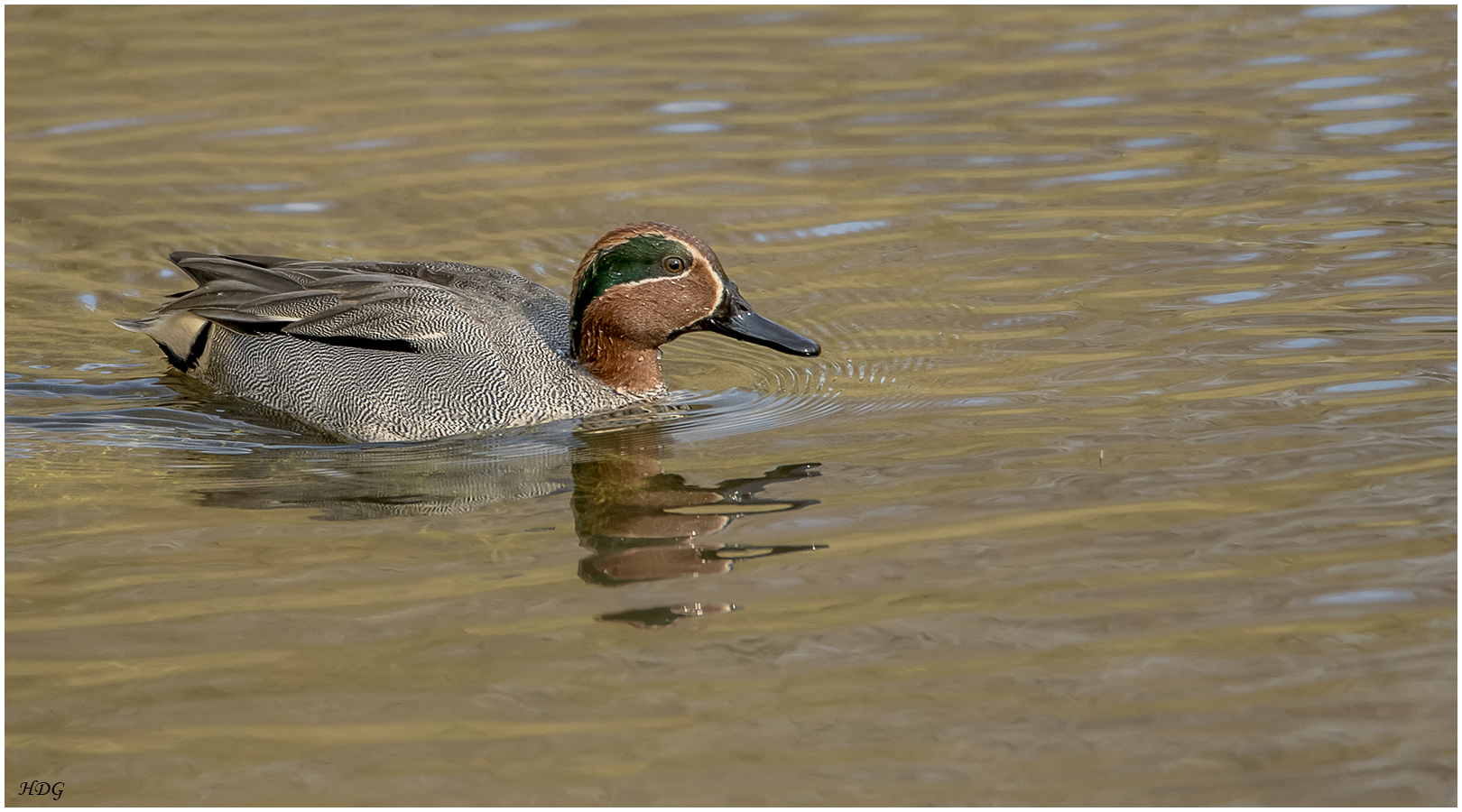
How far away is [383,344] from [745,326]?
1592 millimetres

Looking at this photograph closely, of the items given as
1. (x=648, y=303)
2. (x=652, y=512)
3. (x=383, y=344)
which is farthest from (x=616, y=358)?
(x=652, y=512)

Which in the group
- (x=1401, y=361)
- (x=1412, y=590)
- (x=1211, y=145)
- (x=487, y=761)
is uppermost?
(x=1211, y=145)

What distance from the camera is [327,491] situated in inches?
242

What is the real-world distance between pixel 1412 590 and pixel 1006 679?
135 centimetres

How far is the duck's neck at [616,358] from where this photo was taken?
7.30 meters

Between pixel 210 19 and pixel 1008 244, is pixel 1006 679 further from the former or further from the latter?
pixel 210 19

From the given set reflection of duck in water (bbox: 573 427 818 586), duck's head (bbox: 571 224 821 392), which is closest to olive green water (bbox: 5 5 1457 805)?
reflection of duck in water (bbox: 573 427 818 586)

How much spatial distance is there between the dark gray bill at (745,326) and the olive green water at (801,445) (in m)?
0.31

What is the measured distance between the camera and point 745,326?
7141mm

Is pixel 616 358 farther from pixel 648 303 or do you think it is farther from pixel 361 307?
pixel 361 307

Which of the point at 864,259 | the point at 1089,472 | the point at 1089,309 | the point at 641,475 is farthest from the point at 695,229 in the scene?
the point at 1089,472

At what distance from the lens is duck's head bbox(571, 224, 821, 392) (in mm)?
7066

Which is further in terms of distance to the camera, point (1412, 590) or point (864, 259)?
point (864, 259)

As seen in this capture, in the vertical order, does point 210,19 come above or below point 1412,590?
above
